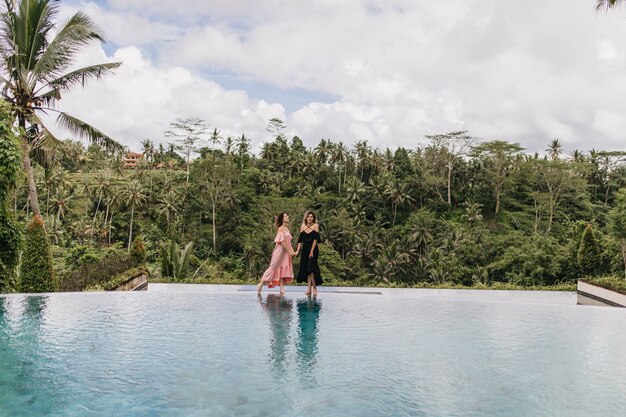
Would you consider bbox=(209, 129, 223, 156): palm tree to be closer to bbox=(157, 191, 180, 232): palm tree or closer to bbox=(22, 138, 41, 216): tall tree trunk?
bbox=(157, 191, 180, 232): palm tree

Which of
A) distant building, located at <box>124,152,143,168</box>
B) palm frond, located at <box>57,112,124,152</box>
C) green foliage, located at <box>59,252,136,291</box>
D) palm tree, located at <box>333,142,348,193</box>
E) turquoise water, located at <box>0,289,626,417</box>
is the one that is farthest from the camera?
distant building, located at <box>124,152,143,168</box>

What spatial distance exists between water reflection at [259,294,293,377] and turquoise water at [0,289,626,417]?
0.09 feet

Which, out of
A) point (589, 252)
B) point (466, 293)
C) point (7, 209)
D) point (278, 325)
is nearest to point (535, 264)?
point (589, 252)

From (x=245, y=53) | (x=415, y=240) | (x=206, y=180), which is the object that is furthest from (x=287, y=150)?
(x=245, y=53)

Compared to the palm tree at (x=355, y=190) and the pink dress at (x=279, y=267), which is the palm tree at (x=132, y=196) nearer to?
the palm tree at (x=355, y=190)

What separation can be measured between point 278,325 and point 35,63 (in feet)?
29.7

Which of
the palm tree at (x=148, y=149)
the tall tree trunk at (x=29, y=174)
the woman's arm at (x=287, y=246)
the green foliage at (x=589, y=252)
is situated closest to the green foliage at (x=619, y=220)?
the green foliage at (x=589, y=252)

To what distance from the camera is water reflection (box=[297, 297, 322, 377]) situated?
16.1ft

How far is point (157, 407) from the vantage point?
3746mm

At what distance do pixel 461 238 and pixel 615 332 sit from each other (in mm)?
36096

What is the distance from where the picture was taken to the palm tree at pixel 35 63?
446 inches

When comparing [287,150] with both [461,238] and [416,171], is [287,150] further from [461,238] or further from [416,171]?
[461,238]

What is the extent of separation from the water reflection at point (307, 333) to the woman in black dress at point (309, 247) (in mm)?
425

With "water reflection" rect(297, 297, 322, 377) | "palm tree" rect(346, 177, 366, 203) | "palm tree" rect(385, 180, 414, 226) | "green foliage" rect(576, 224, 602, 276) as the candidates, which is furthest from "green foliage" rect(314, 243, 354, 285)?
"water reflection" rect(297, 297, 322, 377)
